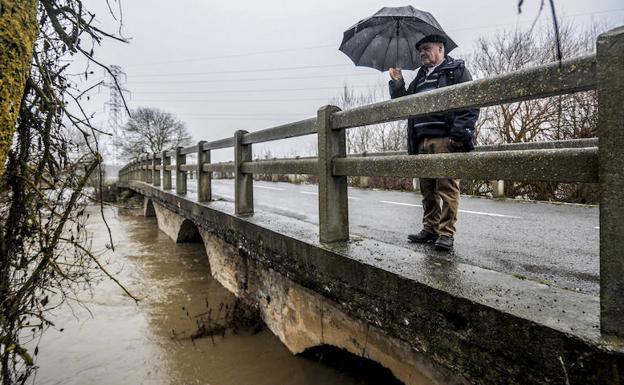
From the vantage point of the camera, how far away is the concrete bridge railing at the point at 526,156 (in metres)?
1.36

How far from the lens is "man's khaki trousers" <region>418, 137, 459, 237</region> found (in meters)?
2.79

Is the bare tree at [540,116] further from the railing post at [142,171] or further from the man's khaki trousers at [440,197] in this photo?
the railing post at [142,171]

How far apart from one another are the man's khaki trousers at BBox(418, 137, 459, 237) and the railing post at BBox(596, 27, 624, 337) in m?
1.38

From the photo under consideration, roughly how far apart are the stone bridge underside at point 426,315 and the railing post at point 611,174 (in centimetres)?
13

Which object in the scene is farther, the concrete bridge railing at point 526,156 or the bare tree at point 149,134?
the bare tree at point 149,134

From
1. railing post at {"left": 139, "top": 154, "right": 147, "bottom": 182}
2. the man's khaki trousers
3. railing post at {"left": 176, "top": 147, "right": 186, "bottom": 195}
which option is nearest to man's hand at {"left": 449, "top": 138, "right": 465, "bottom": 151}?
the man's khaki trousers

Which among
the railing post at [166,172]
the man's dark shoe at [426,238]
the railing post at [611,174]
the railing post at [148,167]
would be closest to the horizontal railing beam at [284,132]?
the man's dark shoe at [426,238]

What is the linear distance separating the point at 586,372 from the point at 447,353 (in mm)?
626

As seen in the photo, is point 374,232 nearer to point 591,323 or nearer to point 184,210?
point 591,323

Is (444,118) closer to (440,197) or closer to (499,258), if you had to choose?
(440,197)

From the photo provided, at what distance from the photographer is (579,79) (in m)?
1.48

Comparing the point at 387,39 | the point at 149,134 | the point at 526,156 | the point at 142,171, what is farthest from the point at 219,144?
the point at 149,134

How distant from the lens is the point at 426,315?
1.98 meters

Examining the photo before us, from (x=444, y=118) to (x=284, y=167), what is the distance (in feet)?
5.20
